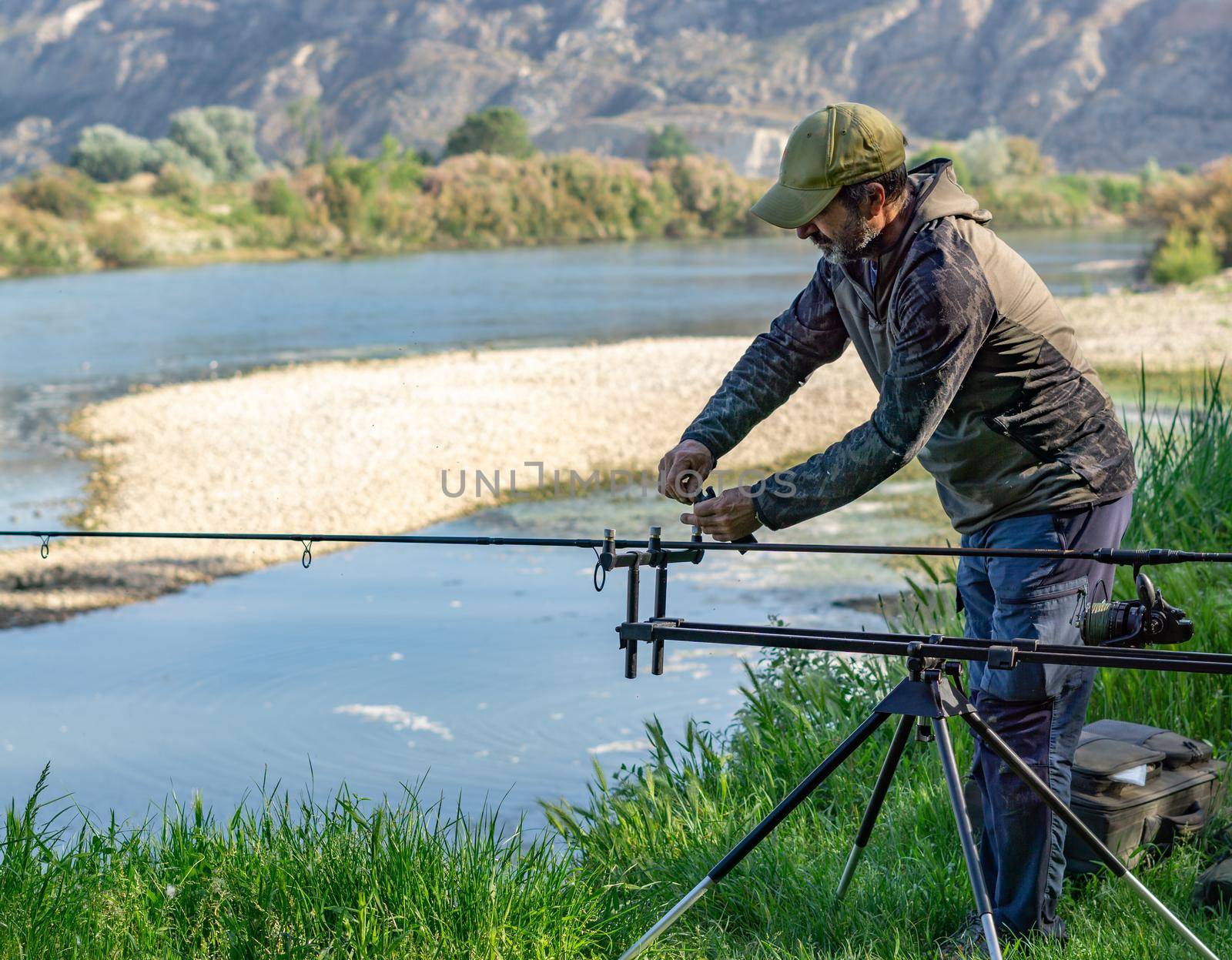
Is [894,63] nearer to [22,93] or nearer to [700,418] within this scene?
[22,93]

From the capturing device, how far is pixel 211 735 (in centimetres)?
665

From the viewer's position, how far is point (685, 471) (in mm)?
3090

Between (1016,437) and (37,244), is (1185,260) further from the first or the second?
(37,244)

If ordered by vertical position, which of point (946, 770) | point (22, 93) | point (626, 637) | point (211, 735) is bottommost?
point (211, 735)

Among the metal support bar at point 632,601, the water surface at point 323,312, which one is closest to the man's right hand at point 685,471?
the metal support bar at point 632,601

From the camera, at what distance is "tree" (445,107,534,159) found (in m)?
72.2

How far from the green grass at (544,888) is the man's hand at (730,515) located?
92 cm

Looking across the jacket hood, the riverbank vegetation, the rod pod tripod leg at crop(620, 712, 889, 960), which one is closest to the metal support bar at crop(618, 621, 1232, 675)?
the rod pod tripod leg at crop(620, 712, 889, 960)

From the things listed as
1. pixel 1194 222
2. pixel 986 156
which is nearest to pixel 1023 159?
pixel 986 156

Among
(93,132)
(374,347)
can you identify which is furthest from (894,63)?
(374,347)

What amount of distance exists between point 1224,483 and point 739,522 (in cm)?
370

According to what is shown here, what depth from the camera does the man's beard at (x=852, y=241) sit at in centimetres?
279

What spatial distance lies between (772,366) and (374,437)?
11099mm

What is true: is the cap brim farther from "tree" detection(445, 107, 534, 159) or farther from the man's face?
"tree" detection(445, 107, 534, 159)
